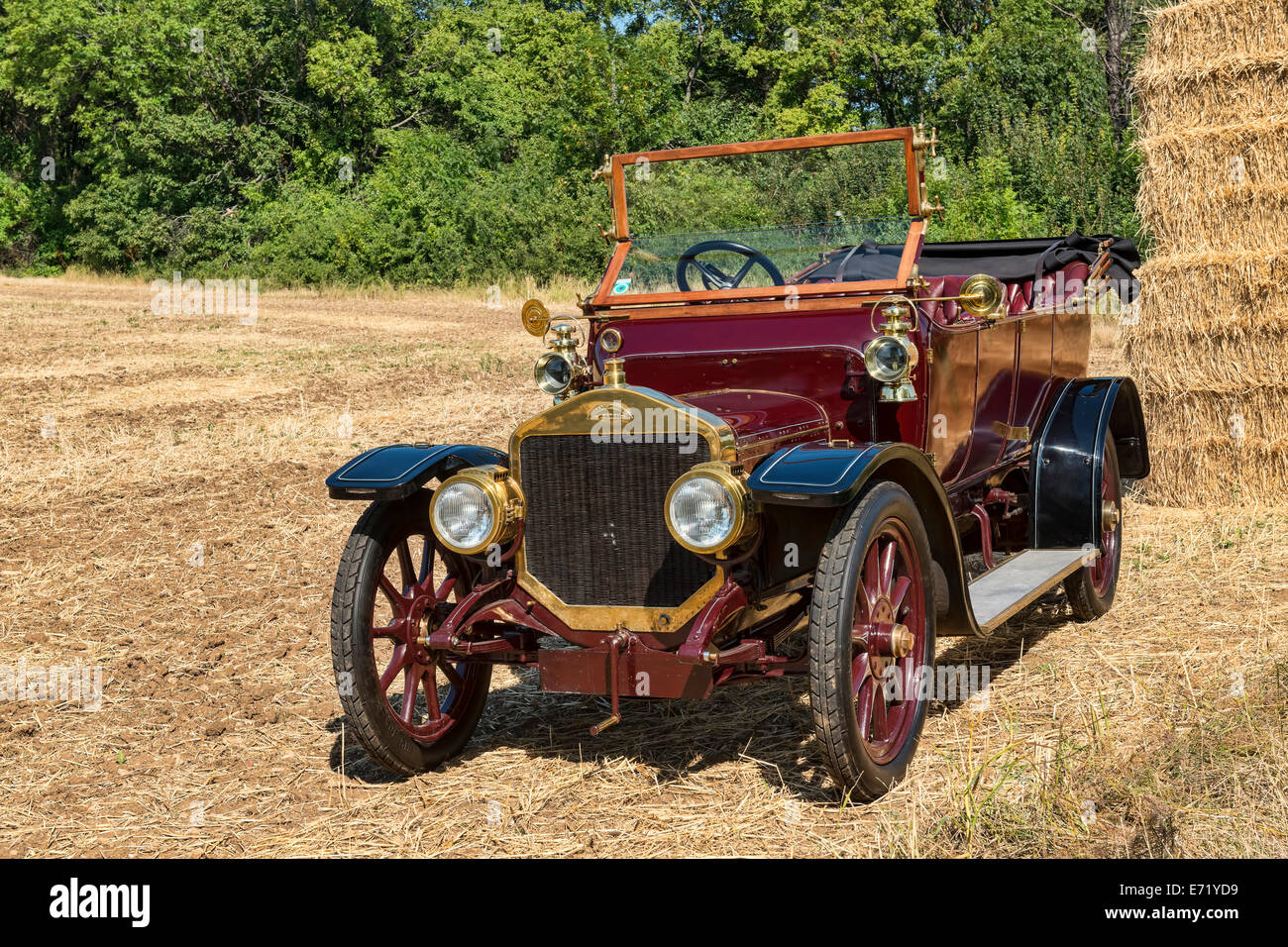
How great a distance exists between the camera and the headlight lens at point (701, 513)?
393 centimetres

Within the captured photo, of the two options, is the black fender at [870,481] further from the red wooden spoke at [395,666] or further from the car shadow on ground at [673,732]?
the red wooden spoke at [395,666]

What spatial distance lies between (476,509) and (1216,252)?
607 cm

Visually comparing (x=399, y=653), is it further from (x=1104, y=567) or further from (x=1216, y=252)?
(x=1216, y=252)

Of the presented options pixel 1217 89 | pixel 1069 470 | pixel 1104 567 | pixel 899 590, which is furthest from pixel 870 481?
pixel 1217 89

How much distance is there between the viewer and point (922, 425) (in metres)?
4.91

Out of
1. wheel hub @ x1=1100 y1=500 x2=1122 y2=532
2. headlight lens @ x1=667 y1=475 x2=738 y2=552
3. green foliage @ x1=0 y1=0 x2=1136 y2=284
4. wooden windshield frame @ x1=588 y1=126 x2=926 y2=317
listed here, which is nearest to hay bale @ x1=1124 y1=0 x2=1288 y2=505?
wheel hub @ x1=1100 y1=500 x2=1122 y2=532

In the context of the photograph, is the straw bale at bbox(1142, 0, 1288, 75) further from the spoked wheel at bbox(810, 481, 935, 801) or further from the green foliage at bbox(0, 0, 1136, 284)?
the green foliage at bbox(0, 0, 1136, 284)

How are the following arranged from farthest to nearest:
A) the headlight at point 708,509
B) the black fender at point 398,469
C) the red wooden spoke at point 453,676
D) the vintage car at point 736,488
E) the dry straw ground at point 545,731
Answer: the red wooden spoke at point 453,676 < the black fender at point 398,469 < the vintage car at point 736,488 < the headlight at point 708,509 < the dry straw ground at point 545,731

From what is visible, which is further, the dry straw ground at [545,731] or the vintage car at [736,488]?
the vintage car at [736,488]

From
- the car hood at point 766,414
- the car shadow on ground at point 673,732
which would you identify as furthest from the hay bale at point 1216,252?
the car hood at point 766,414

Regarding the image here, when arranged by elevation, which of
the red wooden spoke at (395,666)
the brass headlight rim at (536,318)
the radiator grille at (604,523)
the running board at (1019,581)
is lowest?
the red wooden spoke at (395,666)

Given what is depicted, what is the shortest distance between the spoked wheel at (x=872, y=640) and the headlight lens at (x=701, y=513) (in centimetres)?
32

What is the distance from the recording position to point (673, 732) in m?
4.87
